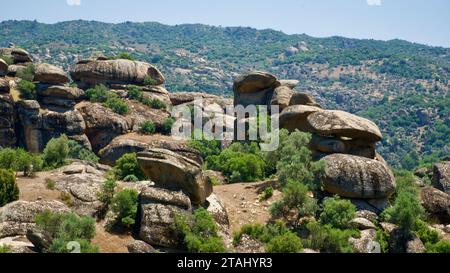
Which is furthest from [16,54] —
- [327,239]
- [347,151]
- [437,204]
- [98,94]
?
[437,204]

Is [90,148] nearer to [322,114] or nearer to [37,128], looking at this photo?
[37,128]

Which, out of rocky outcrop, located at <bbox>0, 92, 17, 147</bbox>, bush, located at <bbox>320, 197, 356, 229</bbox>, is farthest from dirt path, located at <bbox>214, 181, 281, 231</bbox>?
rocky outcrop, located at <bbox>0, 92, 17, 147</bbox>

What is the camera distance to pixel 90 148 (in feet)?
208

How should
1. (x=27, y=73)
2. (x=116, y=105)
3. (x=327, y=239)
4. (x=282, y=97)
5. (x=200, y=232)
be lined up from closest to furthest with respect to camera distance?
(x=200, y=232) < (x=327, y=239) < (x=282, y=97) < (x=27, y=73) < (x=116, y=105)

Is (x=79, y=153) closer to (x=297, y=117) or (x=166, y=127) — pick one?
(x=166, y=127)

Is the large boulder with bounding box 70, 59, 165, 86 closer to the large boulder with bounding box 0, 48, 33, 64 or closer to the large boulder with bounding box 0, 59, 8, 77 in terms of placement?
the large boulder with bounding box 0, 48, 33, 64

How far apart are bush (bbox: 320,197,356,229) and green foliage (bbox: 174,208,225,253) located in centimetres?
763

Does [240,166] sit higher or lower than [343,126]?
lower

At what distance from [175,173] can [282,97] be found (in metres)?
29.2

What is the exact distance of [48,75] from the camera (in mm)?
66250

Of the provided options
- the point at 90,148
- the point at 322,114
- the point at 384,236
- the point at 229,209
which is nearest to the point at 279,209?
the point at 229,209

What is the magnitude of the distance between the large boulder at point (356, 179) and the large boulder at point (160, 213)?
1092 centimetres

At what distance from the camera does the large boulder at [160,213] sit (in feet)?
99.6

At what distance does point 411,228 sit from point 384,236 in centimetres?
188
